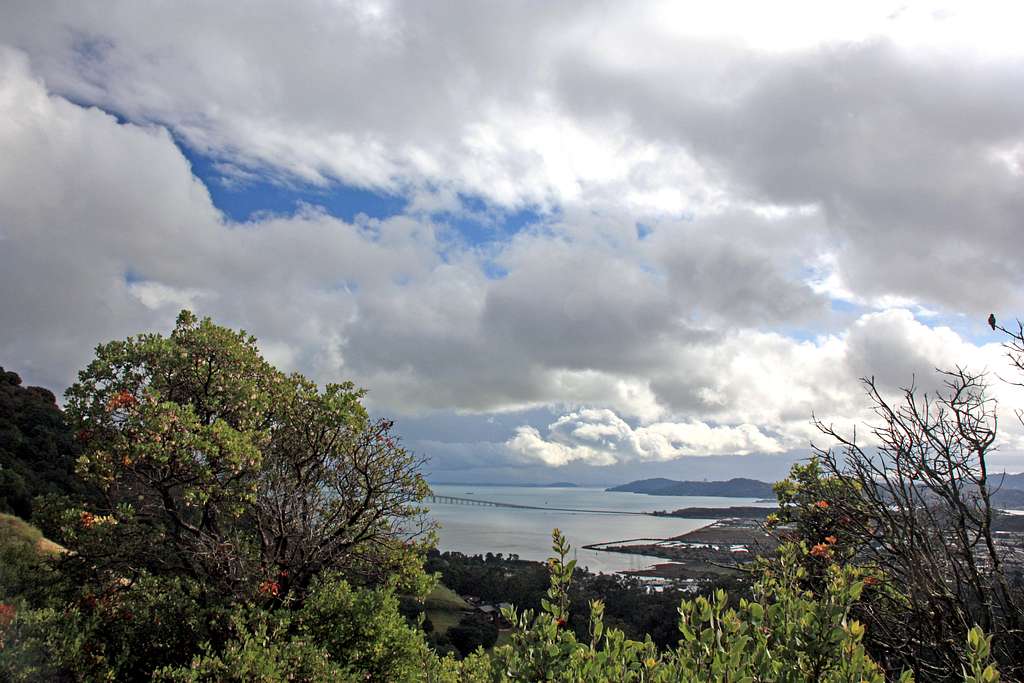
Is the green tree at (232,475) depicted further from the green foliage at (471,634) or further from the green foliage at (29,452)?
the green foliage at (471,634)

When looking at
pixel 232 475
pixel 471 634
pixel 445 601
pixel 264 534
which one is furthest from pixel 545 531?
pixel 232 475

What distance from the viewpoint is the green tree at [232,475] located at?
7805 millimetres

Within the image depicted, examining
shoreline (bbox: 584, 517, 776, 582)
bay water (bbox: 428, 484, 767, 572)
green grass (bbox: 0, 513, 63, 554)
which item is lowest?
bay water (bbox: 428, 484, 767, 572)

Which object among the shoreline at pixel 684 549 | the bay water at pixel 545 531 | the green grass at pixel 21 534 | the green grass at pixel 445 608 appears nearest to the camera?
the green grass at pixel 21 534

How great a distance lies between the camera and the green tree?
7.80 meters

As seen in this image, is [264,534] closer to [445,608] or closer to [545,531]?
[445,608]

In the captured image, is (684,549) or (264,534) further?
(684,549)

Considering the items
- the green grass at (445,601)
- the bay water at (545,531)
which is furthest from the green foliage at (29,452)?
the bay water at (545,531)

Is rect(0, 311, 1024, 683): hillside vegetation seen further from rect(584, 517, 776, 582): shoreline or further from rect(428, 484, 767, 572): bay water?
rect(584, 517, 776, 582): shoreline

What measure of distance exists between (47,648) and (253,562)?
2635mm

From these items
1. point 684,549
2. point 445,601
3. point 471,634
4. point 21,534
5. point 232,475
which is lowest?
point 684,549

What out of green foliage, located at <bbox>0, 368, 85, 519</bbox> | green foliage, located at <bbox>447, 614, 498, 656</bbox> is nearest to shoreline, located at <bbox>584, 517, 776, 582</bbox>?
green foliage, located at <bbox>447, 614, 498, 656</bbox>

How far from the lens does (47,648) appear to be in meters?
7.34

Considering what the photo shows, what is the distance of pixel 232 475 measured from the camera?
841 centimetres
